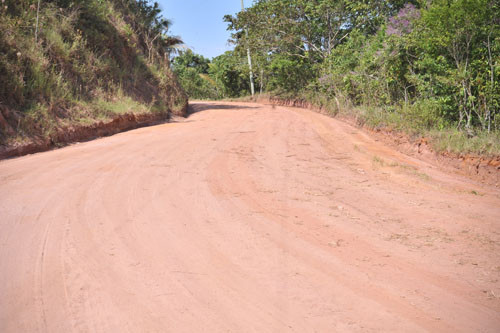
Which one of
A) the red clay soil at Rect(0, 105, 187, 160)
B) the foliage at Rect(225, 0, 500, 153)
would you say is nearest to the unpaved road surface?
the red clay soil at Rect(0, 105, 187, 160)

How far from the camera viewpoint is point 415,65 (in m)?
9.11

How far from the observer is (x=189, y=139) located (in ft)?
25.4

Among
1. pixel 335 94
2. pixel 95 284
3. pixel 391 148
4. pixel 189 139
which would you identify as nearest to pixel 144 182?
pixel 95 284

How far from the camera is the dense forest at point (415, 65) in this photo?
705cm

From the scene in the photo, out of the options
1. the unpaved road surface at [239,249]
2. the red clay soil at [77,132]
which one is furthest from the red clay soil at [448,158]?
the red clay soil at [77,132]

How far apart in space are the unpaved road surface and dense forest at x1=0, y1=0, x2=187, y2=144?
2.18 metres

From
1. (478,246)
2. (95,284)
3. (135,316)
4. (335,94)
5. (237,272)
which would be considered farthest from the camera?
(335,94)

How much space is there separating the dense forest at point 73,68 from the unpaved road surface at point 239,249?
2.18 meters

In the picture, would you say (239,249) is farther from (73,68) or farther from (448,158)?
(73,68)

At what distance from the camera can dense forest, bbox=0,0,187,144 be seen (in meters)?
7.04

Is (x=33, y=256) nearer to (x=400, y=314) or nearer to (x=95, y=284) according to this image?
(x=95, y=284)

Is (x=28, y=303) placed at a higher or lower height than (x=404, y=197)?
higher

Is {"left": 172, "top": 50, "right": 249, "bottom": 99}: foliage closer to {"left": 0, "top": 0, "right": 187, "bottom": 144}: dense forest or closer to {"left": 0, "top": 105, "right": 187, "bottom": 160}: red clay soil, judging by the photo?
{"left": 0, "top": 0, "right": 187, "bottom": 144}: dense forest

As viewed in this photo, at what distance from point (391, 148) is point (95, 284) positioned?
7.60m
